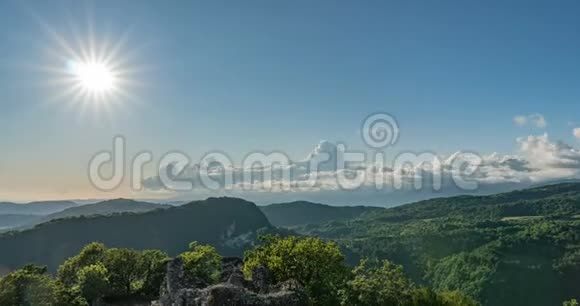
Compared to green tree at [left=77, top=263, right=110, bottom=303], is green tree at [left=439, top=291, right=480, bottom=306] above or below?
below

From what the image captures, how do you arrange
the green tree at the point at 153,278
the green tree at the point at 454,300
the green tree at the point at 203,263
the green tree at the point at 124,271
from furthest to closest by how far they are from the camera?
the green tree at the point at 124,271 → the green tree at the point at 153,278 → the green tree at the point at 203,263 → the green tree at the point at 454,300

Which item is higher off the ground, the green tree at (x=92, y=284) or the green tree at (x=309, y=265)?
the green tree at (x=309, y=265)

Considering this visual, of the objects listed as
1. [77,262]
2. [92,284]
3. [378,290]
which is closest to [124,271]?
[77,262]

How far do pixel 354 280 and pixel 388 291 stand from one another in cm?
315

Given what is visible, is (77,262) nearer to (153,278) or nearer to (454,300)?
(153,278)

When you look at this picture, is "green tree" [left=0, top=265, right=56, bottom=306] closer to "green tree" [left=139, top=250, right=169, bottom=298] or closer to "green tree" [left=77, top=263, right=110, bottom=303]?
"green tree" [left=77, top=263, right=110, bottom=303]

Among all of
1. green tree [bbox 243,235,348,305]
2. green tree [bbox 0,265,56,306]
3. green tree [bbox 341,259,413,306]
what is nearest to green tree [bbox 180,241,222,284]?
green tree [bbox 243,235,348,305]

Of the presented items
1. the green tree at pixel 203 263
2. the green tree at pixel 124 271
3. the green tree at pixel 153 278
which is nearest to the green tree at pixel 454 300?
the green tree at pixel 203 263

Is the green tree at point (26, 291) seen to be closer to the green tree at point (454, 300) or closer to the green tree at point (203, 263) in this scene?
the green tree at point (203, 263)

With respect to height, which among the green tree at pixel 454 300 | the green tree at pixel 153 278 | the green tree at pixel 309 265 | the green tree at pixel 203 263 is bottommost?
the green tree at pixel 454 300

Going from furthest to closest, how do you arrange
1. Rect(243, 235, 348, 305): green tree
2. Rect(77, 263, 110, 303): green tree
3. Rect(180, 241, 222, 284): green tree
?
1. Rect(180, 241, 222, 284): green tree
2. Rect(77, 263, 110, 303): green tree
3. Rect(243, 235, 348, 305): green tree

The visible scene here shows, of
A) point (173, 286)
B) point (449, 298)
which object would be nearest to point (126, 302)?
point (173, 286)

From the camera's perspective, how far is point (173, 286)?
29469 mm

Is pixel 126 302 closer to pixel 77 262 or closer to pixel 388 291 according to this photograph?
pixel 77 262
